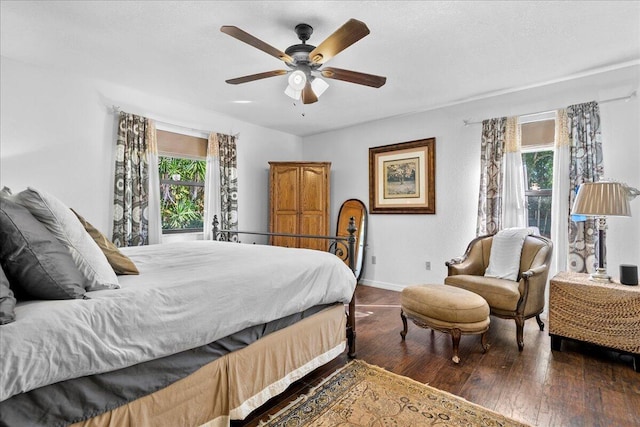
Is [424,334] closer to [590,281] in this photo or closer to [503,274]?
[503,274]

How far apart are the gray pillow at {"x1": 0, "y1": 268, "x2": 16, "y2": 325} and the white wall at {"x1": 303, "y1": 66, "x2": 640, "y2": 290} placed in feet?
13.2

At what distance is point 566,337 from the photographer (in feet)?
8.09

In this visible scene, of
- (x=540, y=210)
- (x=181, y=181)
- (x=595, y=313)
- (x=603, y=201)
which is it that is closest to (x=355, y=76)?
(x=603, y=201)

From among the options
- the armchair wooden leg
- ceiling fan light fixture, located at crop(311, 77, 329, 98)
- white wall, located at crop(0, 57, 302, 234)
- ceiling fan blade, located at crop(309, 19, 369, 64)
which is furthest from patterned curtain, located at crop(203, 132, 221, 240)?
the armchair wooden leg

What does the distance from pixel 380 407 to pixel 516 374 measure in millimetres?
1080

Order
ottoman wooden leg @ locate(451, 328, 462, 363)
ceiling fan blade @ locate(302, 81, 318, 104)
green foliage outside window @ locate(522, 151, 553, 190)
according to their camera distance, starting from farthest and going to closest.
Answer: green foliage outside window @ locate(522, 151, 553, 190) → ceiling fan blade @ locate(302, 81, 318, 104) → ottoman wooden leg @ locate(451, 328, 462, 363)

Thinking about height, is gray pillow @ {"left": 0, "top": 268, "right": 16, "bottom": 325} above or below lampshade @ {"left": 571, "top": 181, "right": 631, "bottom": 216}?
below

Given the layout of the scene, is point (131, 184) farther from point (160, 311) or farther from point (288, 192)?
point (160, 311)

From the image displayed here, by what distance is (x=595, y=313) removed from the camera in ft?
7.71

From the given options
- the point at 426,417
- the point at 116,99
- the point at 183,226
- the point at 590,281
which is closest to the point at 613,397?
the point at 590,281

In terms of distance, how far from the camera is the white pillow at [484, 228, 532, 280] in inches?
120

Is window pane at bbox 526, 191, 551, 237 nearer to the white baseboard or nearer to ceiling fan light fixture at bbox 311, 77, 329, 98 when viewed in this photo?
the white baseboard

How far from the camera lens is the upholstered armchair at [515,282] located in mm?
2605

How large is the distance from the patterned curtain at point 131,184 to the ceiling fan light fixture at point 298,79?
2.12 metres
